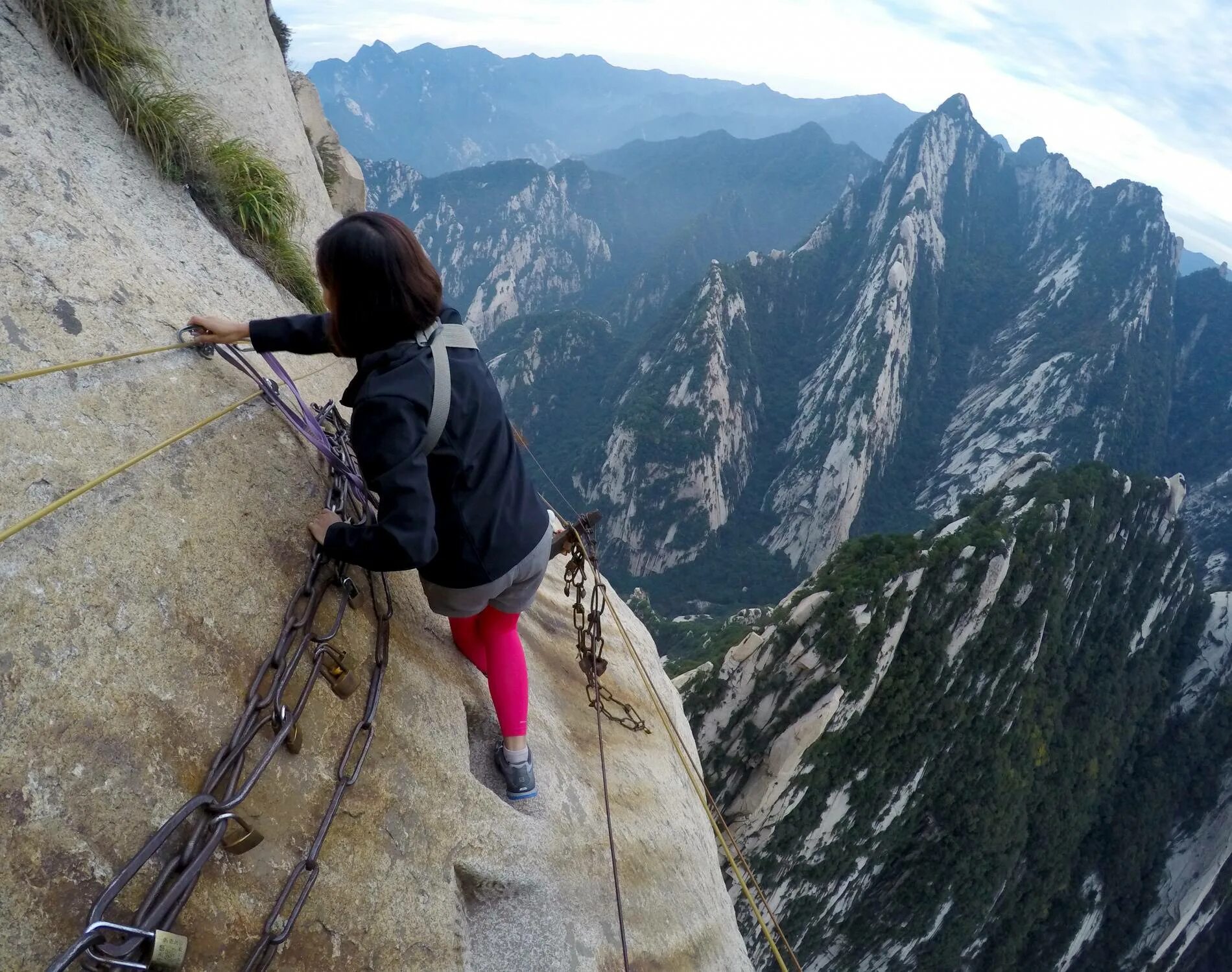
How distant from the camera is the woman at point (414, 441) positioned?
110 inches

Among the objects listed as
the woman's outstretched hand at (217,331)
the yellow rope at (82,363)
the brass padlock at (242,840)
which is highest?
the woman's outstretched hand at (217,331)

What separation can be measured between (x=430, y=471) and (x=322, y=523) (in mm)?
958

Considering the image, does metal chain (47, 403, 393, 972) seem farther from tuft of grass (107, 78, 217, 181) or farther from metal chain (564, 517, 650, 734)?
tuft of grass (107, 78, 217, 181)

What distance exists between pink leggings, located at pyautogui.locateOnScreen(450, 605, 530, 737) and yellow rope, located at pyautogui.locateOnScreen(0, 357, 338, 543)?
194 cm

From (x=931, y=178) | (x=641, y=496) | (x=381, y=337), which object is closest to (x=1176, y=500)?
(x=641, y=496)

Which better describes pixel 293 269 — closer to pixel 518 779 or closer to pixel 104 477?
pixel 104 477

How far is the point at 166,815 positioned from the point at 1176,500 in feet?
255

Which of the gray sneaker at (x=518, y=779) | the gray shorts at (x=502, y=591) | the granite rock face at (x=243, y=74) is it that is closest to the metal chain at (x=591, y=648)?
the gray sneaker at (x=518, y=779)

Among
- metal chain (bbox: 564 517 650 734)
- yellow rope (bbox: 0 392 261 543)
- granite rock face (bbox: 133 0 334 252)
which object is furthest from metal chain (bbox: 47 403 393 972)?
granite rock face (bbox: 133 0 334 252)

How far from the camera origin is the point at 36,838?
232 centimetres

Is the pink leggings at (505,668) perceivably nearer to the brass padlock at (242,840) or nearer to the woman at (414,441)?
the woman at (414,441)

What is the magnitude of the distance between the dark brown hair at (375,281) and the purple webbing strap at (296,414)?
1.31 m

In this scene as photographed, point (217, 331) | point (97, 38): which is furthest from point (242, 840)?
point (97, 38)

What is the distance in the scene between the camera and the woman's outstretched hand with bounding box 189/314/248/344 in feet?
13.3
